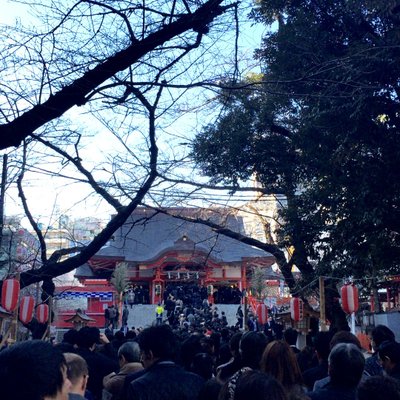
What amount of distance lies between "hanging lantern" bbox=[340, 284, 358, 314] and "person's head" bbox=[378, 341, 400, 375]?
7274mm

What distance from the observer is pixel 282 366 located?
9.77 ft

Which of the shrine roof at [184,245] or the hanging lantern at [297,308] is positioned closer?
the hanging lantern at [297,308]

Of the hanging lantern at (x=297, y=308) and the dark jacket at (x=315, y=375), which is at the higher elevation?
the hanging lantern at (x=297, y=308)

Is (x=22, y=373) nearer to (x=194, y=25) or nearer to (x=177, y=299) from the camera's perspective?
(x=194, y=25)

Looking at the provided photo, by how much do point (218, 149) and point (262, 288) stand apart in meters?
16.6

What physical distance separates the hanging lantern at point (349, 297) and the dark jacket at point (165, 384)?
8.42 meters

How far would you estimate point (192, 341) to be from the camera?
16.5 ft

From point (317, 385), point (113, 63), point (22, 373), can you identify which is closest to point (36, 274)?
point (113, 63)

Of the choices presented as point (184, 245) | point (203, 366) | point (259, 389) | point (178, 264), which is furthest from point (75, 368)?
point (178, 264)

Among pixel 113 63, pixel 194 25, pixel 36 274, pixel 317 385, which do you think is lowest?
pixel 317 385

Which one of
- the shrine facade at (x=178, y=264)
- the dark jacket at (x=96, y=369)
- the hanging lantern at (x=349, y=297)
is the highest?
the shrine facade at (x=178, y=264)

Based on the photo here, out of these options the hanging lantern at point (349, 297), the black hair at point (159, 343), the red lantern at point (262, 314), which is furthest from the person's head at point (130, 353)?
the red lantern at point (262, 314)

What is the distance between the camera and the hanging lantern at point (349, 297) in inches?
431

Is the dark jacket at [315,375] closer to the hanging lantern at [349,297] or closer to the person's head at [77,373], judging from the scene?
the person's head at [77,373]
